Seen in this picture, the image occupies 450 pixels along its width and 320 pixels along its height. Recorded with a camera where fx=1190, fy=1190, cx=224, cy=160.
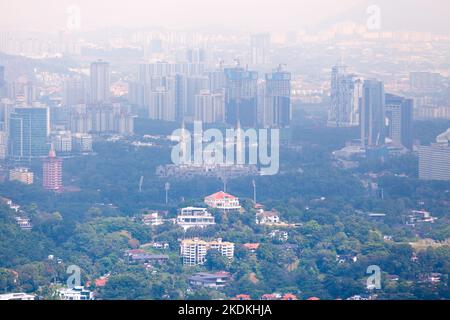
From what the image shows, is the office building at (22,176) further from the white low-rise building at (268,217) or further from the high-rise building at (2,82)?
the white low-rise building at (268,217)

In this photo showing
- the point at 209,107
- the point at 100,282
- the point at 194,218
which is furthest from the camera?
the point at 209,107

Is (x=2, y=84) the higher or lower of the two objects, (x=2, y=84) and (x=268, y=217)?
the higher

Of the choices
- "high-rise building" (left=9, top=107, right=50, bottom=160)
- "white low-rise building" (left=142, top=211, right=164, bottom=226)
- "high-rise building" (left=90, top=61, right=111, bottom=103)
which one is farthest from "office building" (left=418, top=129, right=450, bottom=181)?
"high-rise building" (left=90, top=61, right=111, bottom=103)

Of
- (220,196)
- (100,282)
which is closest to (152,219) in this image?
(220,196)

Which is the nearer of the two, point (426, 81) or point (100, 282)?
point (100, 282)

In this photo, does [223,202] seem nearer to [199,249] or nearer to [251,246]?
[251,246]

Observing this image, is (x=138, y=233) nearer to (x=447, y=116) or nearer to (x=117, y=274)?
(x=117, y=274)

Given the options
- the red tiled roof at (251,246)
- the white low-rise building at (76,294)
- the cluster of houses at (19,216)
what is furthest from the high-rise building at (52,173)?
the white low-rise building at (76,294)
